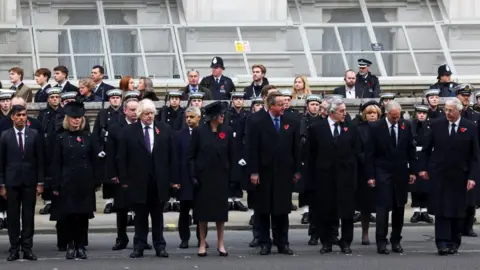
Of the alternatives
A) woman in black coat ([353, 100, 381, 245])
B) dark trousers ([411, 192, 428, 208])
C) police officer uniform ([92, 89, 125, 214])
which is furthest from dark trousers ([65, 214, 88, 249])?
dark trousers ([411, 192, 428, 208])

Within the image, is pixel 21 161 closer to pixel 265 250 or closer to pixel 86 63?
pixel 265 250

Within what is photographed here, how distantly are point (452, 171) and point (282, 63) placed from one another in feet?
33.6

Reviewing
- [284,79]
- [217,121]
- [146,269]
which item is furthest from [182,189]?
[284,79]

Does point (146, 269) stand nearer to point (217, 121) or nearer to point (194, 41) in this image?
point (217, 121)

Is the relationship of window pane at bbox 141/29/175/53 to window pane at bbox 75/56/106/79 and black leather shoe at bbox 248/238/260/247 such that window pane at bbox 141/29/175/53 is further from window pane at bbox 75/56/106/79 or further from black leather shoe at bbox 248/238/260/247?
black leather shoe at bbox 248/238/260/247

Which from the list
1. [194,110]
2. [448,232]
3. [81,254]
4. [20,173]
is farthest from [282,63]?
[81,254]

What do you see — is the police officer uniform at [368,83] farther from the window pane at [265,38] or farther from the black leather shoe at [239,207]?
the window pane at [265,38]

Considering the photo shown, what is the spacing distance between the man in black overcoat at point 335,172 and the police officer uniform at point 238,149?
1689 millimetres

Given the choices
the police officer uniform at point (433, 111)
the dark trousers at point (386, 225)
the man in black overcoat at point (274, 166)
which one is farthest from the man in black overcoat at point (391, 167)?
the police officer uniform at point (433, 111)

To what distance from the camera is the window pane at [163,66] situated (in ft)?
103

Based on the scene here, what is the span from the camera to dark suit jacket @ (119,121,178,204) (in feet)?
69.7

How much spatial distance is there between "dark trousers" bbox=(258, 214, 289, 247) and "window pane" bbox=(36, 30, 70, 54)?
1060cm

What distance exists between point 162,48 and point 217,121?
10221mm

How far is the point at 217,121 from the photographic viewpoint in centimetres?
2164
